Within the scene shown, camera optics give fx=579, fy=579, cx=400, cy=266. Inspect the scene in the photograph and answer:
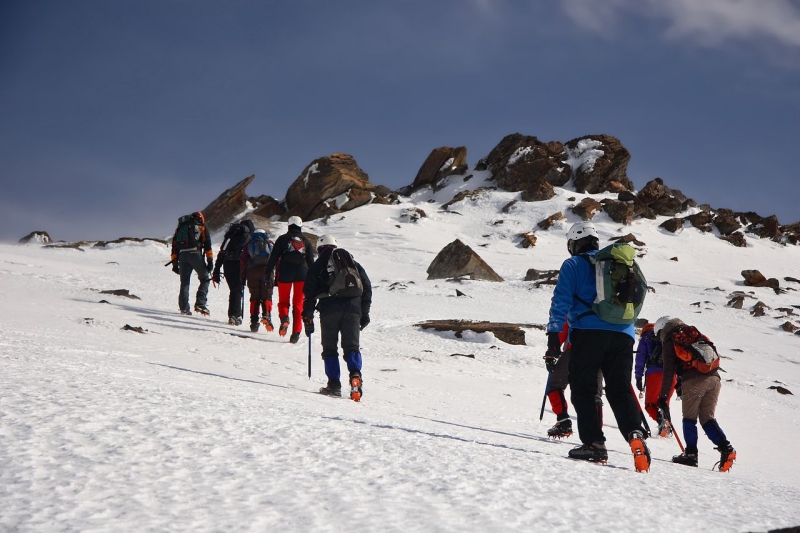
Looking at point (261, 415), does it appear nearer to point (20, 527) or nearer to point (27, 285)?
point (20, 527)

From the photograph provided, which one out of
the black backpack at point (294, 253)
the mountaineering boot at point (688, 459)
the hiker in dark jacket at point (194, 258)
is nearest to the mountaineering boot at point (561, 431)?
the mountaineering boot at point (688, 459)

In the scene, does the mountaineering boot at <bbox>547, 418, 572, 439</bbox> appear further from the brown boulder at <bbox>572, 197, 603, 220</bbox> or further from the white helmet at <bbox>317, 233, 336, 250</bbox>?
the brown boulder at <bbox>572, 197, 603, 220</bbox>

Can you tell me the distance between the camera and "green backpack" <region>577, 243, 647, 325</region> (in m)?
3.72

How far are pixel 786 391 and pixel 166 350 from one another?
1100 cm

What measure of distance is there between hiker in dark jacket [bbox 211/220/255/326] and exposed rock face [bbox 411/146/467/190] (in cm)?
5816

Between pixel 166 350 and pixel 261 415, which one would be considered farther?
pixel 166 350

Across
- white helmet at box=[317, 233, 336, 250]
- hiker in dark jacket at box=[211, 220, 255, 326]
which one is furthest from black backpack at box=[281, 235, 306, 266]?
white helmet at box=[317, 233, 336, 250]

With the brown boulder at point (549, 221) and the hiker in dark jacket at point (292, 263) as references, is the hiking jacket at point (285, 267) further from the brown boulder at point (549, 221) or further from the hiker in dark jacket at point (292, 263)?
the brown boulder at point (549, 221)

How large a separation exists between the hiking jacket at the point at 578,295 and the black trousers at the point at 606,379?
0.15ft

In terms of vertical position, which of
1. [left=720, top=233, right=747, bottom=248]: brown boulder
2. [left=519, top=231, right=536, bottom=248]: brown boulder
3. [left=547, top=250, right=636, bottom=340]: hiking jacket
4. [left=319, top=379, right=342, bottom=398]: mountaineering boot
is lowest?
[left=319, top=379, right=342, bottom=398]: mountaineering boot

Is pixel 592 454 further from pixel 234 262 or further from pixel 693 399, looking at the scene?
pixel 234 262

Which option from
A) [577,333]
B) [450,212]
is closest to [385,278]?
[577,333]

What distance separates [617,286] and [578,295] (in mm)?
284

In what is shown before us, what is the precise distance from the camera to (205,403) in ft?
11.2
